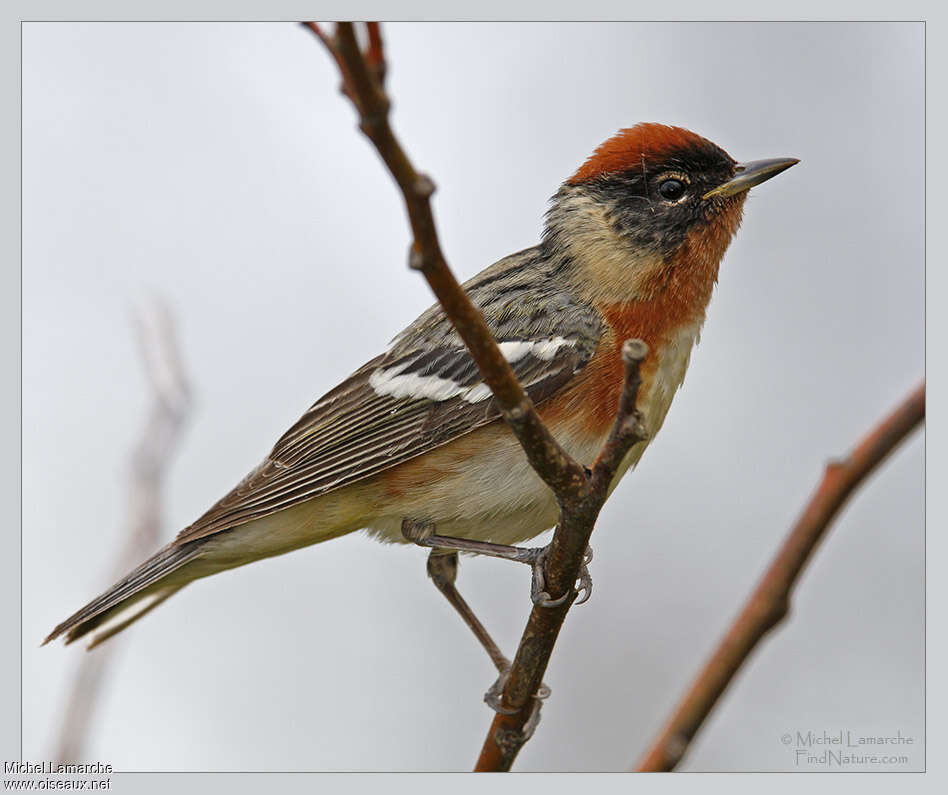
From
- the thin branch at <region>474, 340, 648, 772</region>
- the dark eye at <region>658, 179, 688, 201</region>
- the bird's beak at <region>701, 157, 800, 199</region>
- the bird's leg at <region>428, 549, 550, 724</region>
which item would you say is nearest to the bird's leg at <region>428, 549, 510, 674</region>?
the bird's leg at <region>428, 549, 550, 724</region>

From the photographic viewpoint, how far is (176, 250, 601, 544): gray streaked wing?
11.0 ft

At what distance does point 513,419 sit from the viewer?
2.05 m

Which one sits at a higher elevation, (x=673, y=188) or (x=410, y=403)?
(x=673, y=188)

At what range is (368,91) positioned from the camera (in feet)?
4.62

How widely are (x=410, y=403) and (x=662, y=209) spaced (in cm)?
111

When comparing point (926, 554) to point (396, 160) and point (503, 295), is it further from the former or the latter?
point (396, 160)

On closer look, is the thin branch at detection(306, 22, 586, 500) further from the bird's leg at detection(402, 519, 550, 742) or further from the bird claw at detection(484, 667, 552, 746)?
the bird's leg at detection(402, 519, 550, 742)

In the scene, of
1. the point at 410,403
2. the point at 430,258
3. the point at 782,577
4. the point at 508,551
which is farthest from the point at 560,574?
the point at 410,403

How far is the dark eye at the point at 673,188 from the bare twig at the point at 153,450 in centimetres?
178

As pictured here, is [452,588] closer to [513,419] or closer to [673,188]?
[673,188]

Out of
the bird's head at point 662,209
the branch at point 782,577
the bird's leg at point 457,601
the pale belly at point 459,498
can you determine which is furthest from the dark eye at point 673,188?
the branch at point 782,577

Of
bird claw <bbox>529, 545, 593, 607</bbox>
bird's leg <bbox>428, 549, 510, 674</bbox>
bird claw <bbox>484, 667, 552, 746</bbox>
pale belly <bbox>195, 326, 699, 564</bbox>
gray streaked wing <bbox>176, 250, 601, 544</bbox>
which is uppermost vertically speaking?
gray streaked wing <bbox>176, 250, 601, 544</bbox>

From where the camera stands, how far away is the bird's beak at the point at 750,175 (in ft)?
11.5
